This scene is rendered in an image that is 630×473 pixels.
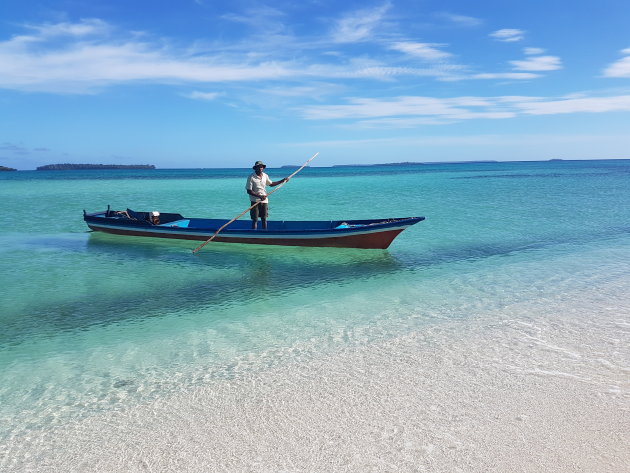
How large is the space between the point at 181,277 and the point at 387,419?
7.50 m

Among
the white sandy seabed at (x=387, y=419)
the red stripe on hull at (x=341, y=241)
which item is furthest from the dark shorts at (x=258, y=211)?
the white sandy seabed at (x=387, y=419)

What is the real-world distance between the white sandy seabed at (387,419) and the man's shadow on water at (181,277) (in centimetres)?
305

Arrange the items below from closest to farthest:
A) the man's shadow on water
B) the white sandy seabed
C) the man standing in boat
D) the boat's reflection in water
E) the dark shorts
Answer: the white sandy seabed → the man's shadow on water → the boat's reflection in water → the man standing in boat → the dark shorts

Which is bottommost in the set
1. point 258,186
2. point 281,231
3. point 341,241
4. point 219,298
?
point 219,298

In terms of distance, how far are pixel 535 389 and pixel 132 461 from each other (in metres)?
3.76

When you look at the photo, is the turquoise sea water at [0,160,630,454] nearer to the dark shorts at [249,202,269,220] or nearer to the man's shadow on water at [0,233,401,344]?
the man's shadow on water at [0,233,401,344]

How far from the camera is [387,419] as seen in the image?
14.7ft

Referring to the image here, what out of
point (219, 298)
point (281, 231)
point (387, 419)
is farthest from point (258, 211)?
point (387, 419)

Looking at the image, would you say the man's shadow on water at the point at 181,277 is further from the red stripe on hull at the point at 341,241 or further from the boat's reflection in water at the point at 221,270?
the red stripe on hull at the point at 341,241

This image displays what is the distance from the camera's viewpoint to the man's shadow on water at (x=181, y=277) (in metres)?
8.25

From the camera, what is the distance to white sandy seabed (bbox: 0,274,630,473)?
389 centimetres

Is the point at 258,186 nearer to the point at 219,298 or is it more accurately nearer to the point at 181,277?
the point at 181,277

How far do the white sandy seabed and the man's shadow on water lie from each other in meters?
3.05

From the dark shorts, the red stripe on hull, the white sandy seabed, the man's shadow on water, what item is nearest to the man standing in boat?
the dark shorts
